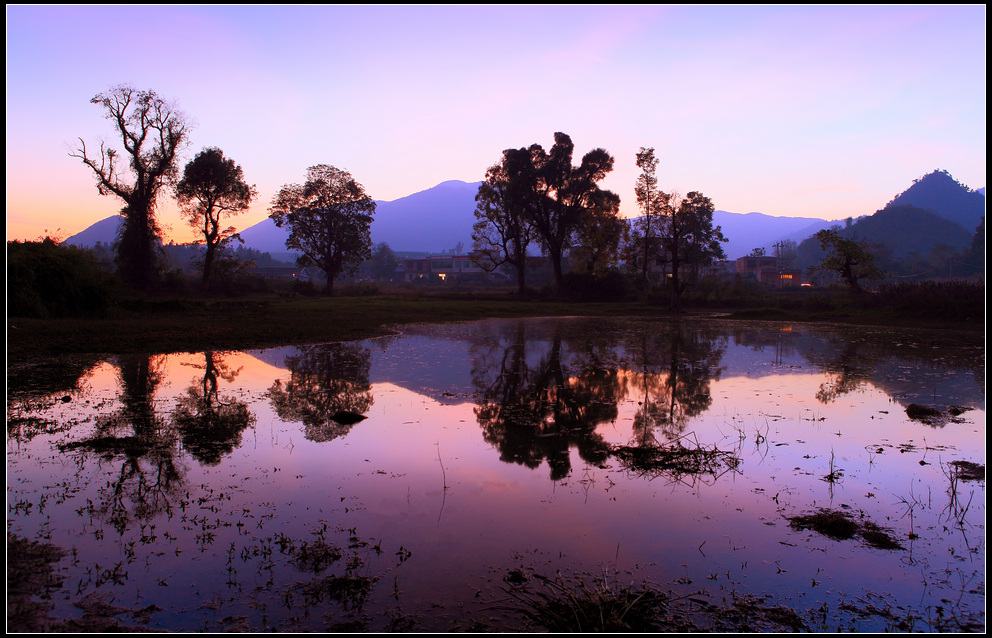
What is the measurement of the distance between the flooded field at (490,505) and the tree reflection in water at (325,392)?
0.09 metres

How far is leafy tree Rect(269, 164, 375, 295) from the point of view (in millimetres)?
56688

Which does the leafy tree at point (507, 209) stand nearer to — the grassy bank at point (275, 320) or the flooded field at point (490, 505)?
the grassy bank at point (275, 320)

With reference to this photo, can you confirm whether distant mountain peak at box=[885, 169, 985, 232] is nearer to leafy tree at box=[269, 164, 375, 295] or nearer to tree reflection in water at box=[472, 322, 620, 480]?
leafy tree at box=[269, 164, 375, 295]

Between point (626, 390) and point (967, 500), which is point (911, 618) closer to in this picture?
point (967, 500)

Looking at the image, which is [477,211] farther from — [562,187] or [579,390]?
[579,390]

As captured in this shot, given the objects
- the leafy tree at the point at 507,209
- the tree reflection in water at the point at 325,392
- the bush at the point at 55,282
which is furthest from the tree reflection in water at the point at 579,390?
the leafy tree at the point at 507,209

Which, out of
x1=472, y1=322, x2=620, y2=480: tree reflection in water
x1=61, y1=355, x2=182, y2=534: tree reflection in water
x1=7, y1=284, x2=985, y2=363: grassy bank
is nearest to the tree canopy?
x1=7, y1=284, x2=985, y2=363: grassy bank

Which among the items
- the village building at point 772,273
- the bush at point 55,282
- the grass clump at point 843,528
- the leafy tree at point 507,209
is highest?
the leafy tree at point 507,209

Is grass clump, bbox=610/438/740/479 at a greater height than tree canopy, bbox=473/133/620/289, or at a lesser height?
lesser

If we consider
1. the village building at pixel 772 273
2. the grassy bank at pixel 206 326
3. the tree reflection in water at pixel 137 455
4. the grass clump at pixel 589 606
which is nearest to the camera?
the grass clump at pixel 589 606

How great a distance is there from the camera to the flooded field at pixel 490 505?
4156 millimetres

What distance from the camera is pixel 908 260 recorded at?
100 metres

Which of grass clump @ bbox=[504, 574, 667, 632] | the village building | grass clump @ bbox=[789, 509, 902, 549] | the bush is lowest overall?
grass clump @ bbox=[789, 509, 902, 549]

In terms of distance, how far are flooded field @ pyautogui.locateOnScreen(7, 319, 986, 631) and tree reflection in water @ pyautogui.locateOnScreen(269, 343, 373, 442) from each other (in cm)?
9
